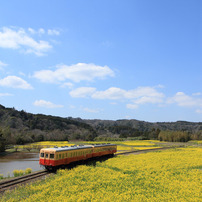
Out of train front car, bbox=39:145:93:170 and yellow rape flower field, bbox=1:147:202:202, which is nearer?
yellow rape flower field, bbox=1:147:202:202

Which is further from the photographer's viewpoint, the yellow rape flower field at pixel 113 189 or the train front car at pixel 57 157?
the train front car at pixel 57 157

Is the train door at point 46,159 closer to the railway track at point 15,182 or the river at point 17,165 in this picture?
the railway track at point 15,182

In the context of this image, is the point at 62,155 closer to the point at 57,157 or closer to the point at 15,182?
the point at 57,157

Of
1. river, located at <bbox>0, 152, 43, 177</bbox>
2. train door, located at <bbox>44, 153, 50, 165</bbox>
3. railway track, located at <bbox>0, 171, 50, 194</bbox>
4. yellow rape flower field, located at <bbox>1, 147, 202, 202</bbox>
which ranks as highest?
train door, located at <bbox>44, 153, 50, 165</bbox>

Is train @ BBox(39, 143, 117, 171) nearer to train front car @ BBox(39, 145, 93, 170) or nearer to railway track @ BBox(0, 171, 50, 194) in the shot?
train front car @ BBox(39, 145, 93, 170)

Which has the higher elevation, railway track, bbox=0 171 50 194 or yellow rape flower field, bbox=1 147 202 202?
yellow rape flower field, bbox=1 147 202 202

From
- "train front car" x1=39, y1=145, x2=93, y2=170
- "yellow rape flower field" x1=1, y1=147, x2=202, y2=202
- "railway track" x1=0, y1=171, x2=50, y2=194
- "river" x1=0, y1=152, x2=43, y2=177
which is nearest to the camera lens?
"yellow rape flower field" x1=1, y1=147, x2=202, y2=202

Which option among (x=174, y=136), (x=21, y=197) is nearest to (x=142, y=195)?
(x=21, y=197)

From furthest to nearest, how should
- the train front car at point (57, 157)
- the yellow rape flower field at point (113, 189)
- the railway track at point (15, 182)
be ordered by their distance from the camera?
the train front car at point (57, 157) → the railway track at point (15, 182) → the yellow rape flower field at point (113, 189)

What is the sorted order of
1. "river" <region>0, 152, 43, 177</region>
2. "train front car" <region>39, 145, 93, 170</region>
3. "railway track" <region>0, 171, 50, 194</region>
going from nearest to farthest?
"railway track" <region>0, 171, 50, 194</region>
"train front car" <region>39, 145, 93, 170</region>
"river" <region>0, 152, 43, 177</region>

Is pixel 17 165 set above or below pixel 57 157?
below

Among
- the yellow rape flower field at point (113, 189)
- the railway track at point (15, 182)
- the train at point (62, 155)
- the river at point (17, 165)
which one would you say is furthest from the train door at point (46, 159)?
the river at point (17, 165)

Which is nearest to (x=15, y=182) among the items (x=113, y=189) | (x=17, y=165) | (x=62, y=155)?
(x=62, y=155)

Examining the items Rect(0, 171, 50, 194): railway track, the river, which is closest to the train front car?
Rect(0, 171, 50, 194): railway track
